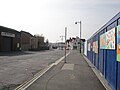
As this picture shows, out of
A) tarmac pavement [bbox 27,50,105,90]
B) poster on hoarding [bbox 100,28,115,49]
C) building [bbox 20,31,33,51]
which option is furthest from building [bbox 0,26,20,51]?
poster on hoarding [bbox 100,28,115,49]

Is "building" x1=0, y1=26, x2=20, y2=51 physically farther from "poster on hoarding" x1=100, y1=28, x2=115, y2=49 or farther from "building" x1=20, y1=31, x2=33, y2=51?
"poster on hoarding" x1=100, y1=28, x2=115, y2=49

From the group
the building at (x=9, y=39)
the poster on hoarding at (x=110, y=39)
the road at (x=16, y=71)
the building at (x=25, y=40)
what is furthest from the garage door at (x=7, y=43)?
the poster on hoarding at (x=110, y=39)

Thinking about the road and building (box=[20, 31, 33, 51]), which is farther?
building (box=[20, 31, 33, 51])

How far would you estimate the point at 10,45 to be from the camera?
64562 millimetres

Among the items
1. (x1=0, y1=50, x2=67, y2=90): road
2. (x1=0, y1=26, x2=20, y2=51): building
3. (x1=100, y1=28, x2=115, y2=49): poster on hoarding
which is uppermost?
(x1=0, y1=26, x2=20, y2=51): building

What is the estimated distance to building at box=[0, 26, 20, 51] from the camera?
2275 inches

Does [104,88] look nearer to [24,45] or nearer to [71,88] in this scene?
[71,88]

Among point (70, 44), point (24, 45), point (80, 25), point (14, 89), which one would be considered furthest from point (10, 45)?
point (70, 44)

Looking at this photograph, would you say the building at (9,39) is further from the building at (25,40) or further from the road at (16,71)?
the road at (16,71)

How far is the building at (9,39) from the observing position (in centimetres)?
5778

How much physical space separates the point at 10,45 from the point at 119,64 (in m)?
58.4

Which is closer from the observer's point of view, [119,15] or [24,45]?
[119,15]

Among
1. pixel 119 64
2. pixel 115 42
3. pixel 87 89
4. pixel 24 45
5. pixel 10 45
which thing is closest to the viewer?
pixel 119 64

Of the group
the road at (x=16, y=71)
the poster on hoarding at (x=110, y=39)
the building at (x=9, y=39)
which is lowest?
the road at (x=16, y=71)
